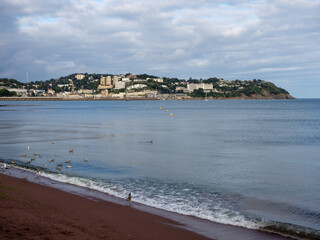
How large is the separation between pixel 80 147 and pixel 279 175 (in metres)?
15.5

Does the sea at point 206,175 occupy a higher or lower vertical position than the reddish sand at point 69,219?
lower

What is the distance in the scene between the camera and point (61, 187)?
13.8 metres

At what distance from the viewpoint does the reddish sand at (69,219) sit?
7438 mm

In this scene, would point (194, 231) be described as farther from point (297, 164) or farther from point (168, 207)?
point (297, 164)

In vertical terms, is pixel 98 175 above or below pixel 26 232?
below

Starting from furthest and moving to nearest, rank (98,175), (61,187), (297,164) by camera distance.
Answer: (297,164) → (98,175) → (61,187)

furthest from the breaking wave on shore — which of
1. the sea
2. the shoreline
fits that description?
the shoreline

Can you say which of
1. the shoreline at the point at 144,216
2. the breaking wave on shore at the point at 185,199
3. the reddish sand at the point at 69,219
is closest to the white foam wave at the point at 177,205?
the breaking wave on shore at the point at 185,199

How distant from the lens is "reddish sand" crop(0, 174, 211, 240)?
7438 millimetres

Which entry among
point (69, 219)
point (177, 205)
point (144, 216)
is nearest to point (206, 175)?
point (177, 205)

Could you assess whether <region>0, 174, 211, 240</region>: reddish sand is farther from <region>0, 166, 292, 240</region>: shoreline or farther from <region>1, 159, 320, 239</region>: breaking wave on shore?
<region>1, 159, 320, 239</region>: breaking wave on shore

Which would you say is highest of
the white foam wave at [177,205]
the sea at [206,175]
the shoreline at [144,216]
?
the shoreline at [144,216]

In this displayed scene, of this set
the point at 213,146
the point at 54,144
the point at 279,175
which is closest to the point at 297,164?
the point at 279,175

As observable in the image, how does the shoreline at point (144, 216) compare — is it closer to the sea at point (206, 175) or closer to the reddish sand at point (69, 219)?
the reddish sand at point (69, 219)
